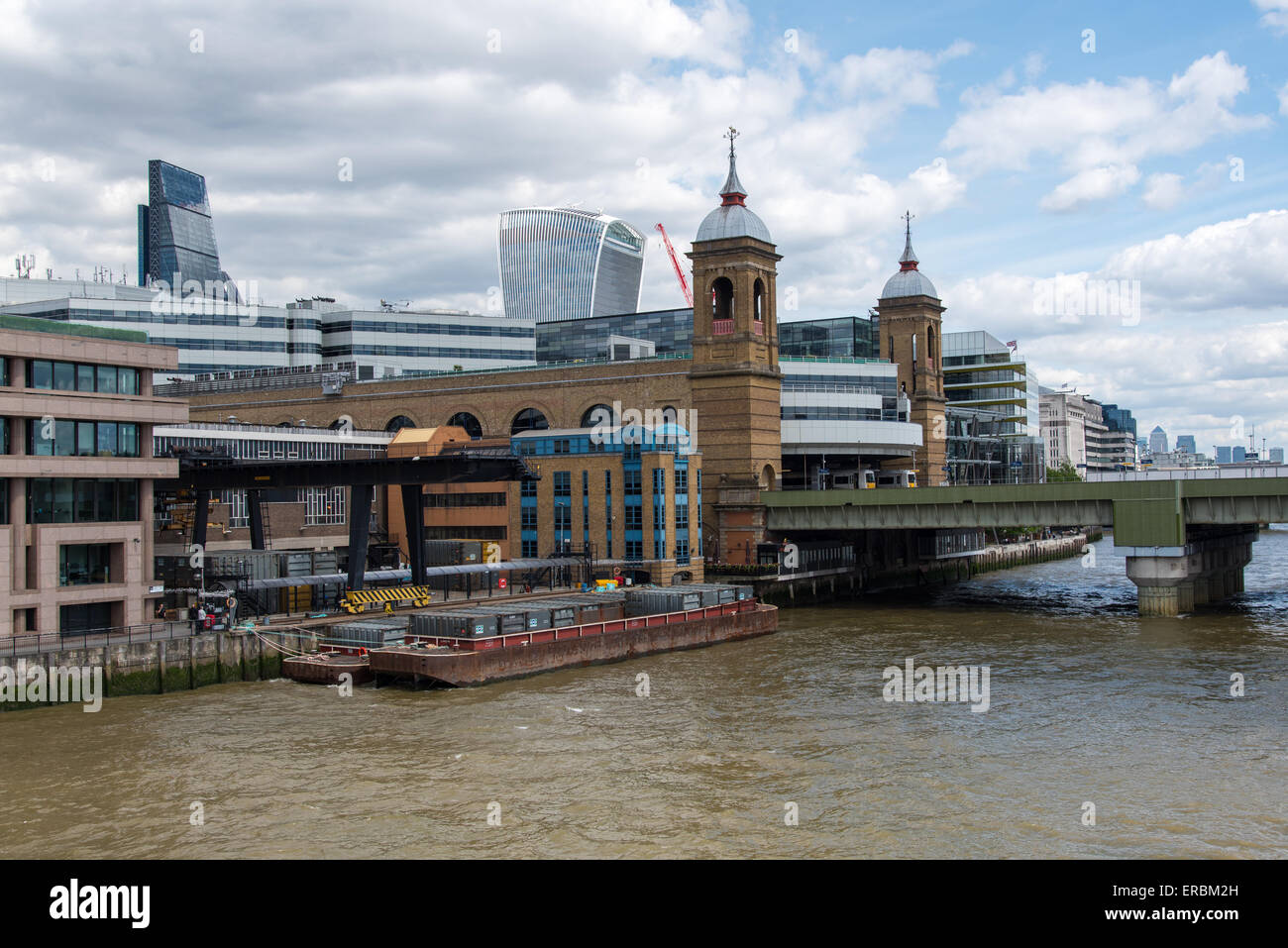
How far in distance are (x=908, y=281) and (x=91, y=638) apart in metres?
98.5

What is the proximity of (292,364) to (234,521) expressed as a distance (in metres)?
48.8

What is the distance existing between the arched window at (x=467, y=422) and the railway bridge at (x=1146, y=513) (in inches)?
1309

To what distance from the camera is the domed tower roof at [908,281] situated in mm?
127438

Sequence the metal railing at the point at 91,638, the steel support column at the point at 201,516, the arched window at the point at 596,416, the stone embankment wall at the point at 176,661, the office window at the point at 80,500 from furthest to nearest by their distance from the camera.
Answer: the arched window at the point at 596,416, the steel support column at the point at 201,516, the office window at the point at 80,500, the metal railing at the point at 91,638, the stone embankment wall at the point at 176,661

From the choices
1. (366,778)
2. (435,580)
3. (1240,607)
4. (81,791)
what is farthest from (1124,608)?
(81,791)

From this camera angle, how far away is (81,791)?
33.2 m

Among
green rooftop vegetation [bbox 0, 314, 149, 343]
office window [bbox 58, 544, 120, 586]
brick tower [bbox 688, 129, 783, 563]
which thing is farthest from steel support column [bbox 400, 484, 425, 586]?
brick tower [bbox 688, 129, 783, 563]

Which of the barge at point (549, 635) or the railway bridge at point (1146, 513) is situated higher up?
the railway bridge at point (1146, 513)

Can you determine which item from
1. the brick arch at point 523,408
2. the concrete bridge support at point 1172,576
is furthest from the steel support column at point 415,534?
the concrete bridge support at point 1172,576

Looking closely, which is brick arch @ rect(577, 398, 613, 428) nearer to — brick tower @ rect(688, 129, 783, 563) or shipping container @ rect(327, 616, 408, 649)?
brick tower @ rect(688, 129, 783, 563)

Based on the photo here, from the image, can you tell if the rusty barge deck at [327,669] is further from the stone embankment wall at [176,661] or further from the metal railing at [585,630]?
the metal railing at [585,630]

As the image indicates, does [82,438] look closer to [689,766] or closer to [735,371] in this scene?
[689,766]

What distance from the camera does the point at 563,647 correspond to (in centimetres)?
5716
